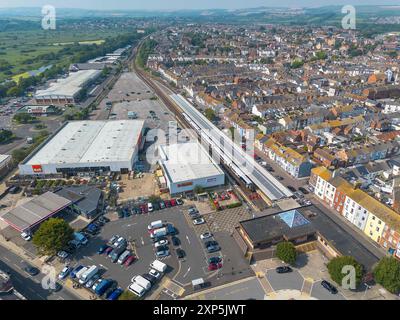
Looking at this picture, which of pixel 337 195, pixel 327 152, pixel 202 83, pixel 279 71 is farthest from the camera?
pixel 279 71

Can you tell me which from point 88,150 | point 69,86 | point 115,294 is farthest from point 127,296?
Answer: point 69,86

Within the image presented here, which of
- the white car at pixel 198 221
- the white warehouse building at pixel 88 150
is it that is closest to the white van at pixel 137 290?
the white car at pixel 198 221

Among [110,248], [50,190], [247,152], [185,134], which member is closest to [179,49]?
[185,134]

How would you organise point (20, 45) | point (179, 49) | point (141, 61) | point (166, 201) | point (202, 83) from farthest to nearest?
point (20, 45) → point (179, 49) → point (141, 61) → point (202, 83) → point (166, 201)

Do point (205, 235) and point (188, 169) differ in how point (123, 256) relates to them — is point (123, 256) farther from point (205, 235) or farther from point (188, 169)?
point (188, 169)

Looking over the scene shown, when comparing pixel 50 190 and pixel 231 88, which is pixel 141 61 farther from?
pixel 50 190

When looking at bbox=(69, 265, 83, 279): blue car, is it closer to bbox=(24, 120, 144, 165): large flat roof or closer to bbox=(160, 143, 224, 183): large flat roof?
bbox=(160, 143, 224, 183): large flat roof

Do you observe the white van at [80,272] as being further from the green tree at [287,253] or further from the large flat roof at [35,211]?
the green tree at [287,253]

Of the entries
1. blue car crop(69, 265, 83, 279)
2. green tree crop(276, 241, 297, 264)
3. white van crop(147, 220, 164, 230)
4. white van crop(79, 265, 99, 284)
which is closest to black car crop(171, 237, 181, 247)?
white van crop(147, 220, 164, 230)
